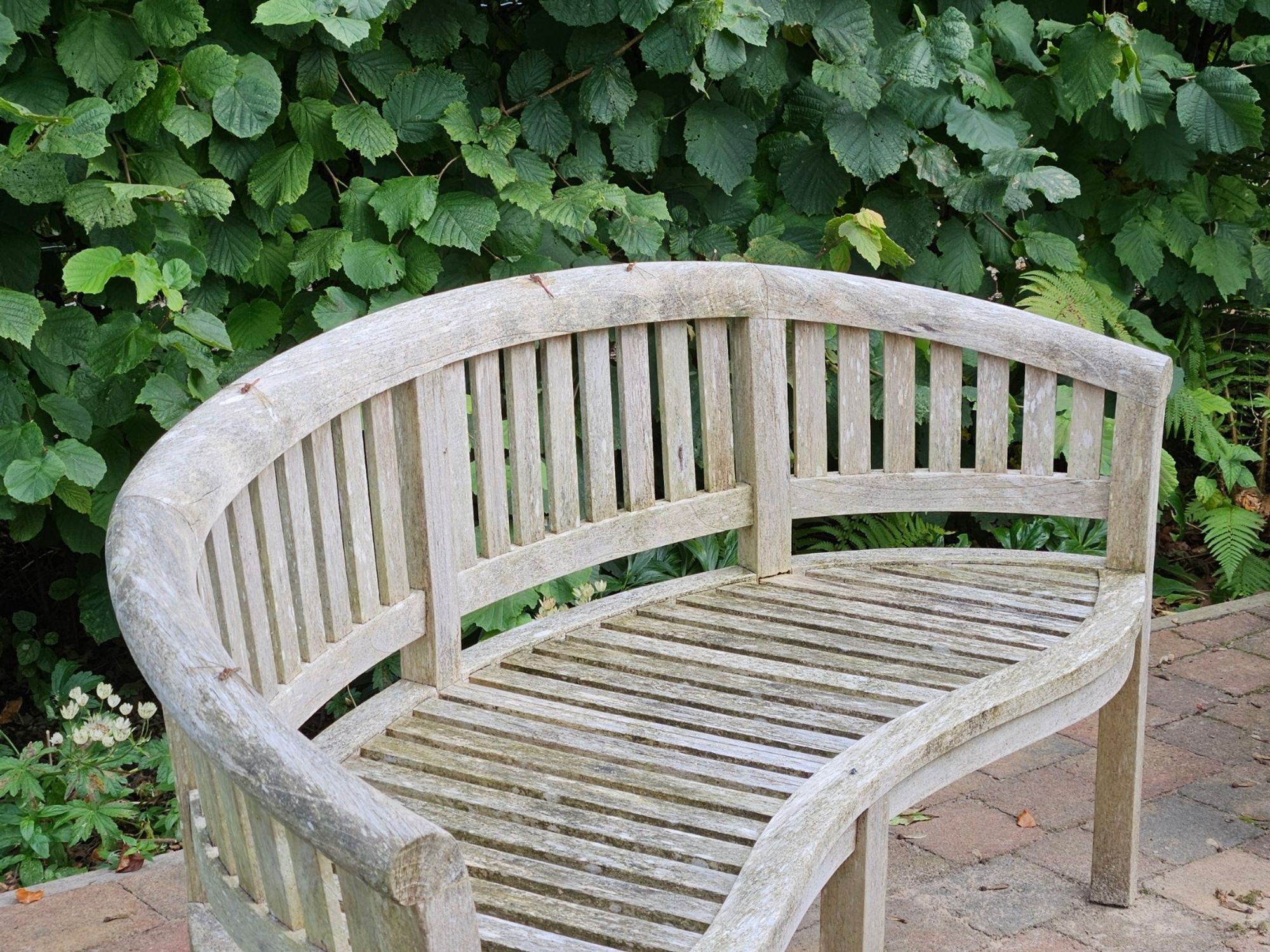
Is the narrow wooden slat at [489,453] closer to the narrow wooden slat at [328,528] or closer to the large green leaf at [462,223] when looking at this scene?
the narrow wooden slat at [328,528]

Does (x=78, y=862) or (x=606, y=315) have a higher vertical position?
(x=606, y=315)

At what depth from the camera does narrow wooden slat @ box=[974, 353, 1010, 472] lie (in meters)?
2.71

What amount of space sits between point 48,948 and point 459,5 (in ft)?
7.23

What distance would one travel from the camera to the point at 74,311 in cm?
295

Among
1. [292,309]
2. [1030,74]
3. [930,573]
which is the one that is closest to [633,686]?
[930,573]

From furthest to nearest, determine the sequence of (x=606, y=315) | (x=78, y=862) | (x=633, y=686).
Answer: (x=78, y=862) → (x=606, y=315) → (x=633, y=686)

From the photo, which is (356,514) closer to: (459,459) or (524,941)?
(459,459)

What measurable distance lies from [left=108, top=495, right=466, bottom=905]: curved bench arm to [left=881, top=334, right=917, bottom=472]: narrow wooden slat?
5.73 ft

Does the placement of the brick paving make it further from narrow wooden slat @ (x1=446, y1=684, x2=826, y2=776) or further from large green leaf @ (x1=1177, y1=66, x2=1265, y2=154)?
large green leaf @ (x1=1177, y1=66, x2=1265, y2=154)

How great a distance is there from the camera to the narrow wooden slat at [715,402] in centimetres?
261

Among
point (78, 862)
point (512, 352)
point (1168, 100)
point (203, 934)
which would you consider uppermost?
point (1168, 100)

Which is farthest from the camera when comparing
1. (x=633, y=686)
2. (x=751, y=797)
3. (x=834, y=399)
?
(x=834, y=399)

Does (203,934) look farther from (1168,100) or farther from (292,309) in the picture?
(1168,100)

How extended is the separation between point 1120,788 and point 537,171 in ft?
6.22
